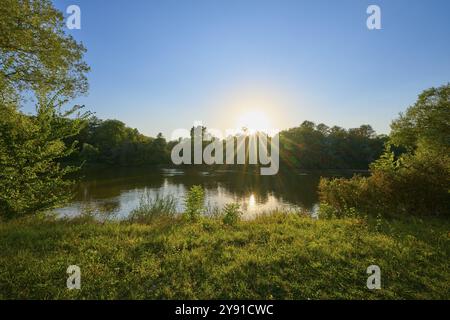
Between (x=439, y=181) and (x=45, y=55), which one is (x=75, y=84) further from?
(x=439, y=181)

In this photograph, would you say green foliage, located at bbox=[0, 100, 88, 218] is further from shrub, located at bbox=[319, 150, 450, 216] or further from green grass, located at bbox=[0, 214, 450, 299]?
shrub, located at bbox=[319, 150, 450, 216]

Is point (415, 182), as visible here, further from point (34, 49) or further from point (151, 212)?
point (34, 49)

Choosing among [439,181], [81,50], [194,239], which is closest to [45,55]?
[81,50]

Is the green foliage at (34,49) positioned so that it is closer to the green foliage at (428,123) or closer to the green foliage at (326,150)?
the green foliage at (428,123)

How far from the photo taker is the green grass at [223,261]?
14.0 feet

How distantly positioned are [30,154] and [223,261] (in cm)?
651

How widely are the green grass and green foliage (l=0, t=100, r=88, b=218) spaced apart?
96cm

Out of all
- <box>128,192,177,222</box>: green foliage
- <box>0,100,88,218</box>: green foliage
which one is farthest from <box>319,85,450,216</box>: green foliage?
<box>0,100,88,218</box>: green foliage

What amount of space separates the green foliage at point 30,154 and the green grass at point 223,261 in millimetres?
962

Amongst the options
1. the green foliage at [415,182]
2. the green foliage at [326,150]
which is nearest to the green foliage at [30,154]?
the green foliage at [415,182]

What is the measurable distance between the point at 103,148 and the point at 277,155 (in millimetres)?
51365

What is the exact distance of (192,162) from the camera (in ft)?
232

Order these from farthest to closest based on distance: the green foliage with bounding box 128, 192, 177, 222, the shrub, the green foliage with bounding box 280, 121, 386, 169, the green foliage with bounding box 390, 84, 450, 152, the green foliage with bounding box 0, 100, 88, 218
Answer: the green foliage with bounding box 280, 121, 386, 169 → the green foliage with bounding box 390, 84, 450, 152 → the shrub → the green foliage with bounding box 128, 192, 177, 222 → the green foliage with bounding box 0, 100, 88, 218

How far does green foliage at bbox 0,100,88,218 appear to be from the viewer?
7078mm
